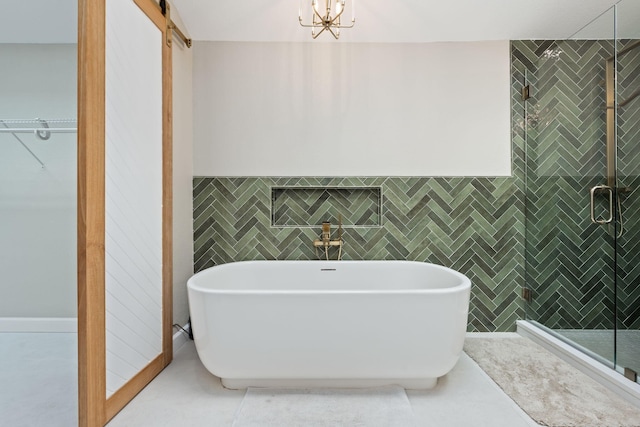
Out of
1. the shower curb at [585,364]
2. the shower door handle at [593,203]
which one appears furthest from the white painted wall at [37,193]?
the shower door handle at [593,203]

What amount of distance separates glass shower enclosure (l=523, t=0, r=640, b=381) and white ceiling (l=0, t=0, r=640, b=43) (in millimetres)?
133

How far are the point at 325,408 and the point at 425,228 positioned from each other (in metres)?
1.64

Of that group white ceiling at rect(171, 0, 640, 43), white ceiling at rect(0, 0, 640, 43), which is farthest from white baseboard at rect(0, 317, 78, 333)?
white ceiling at rect(171, 0, 640, 43)

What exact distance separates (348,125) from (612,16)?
183cm

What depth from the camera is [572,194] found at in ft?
8.21

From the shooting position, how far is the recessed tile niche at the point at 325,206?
290cm

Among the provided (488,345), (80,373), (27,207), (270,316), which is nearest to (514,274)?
(488,345)

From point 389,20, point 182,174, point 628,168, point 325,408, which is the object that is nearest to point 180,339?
point 182,174

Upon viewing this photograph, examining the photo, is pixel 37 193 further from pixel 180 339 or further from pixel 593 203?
pixel 593 203

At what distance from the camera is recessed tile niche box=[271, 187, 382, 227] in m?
2.90

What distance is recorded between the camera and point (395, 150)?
2.88 meters

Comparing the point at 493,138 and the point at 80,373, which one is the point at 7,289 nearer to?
the point at 80,373

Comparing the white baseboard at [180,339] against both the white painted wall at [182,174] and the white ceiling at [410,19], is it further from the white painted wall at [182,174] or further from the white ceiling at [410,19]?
the white ceiling at [410,19]

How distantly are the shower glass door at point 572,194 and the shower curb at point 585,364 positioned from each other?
7 cm
